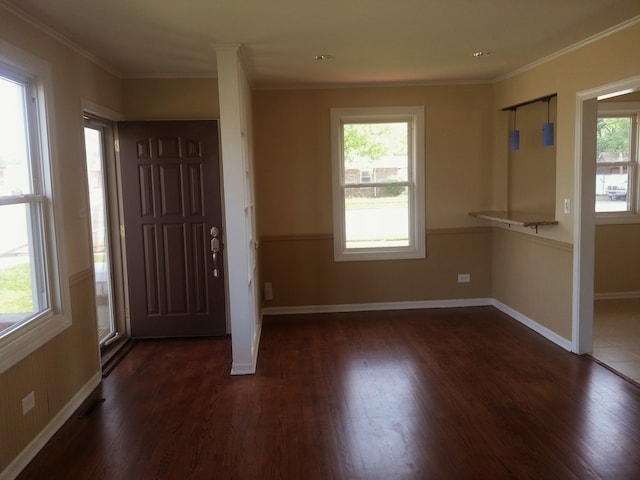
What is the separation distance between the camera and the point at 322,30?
3289 mm

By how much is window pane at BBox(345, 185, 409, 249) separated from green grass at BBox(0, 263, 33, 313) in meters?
3.30

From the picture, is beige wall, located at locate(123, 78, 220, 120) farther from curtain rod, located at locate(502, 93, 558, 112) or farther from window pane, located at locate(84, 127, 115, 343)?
curtain rod, located at locate(502, 93, 558, 112)

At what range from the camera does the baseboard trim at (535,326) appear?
168 inches

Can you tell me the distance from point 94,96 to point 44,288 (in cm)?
163

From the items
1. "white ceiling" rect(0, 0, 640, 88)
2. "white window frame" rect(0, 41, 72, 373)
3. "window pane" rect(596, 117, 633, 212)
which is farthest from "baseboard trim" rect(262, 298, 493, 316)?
"white window frame" rect(0, 41, 72, 373)

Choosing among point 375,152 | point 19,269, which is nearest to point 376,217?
point 375,152

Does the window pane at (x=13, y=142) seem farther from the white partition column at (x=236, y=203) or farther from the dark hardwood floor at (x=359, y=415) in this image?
the dark hardwood floor at (x=359, y=415)

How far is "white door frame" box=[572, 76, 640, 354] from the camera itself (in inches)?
154

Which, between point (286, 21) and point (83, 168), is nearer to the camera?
point (286, 21)

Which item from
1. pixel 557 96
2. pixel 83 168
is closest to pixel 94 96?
pixel 83 168

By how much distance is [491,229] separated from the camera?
558 centimetres

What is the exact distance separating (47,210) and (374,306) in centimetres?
348

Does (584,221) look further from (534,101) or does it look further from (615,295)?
(615,295)

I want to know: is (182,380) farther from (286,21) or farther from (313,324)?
(286,21)
